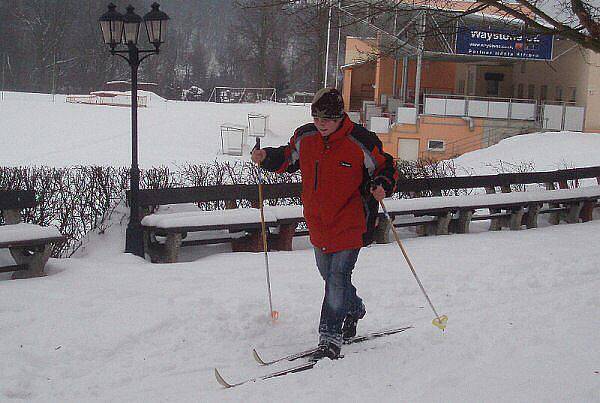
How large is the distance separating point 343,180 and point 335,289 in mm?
774

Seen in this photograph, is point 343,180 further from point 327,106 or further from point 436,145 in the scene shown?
point 436,145

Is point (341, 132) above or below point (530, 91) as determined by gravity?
below

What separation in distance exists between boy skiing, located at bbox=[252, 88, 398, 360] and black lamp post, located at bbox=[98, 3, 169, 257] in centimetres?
344

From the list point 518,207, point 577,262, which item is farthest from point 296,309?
point 518,207

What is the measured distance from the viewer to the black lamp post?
8367mm

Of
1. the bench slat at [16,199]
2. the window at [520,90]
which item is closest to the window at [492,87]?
the window at [520,90]

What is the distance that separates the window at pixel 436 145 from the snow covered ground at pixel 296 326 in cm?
2138

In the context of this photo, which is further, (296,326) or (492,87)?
(492,87)

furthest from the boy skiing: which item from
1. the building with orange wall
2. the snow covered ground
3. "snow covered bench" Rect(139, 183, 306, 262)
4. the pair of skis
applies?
the building with orange wall

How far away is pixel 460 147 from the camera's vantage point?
29828mm

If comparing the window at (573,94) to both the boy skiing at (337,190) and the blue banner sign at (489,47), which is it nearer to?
the blue banner sign at (489,47)

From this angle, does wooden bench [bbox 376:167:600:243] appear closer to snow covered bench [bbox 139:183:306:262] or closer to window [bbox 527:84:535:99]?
snow covered bench [bbox 139:183:306:262]

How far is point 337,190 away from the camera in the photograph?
17.4 ft

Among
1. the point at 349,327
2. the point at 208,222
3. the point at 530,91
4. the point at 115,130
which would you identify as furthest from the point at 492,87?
the point at 349,327
